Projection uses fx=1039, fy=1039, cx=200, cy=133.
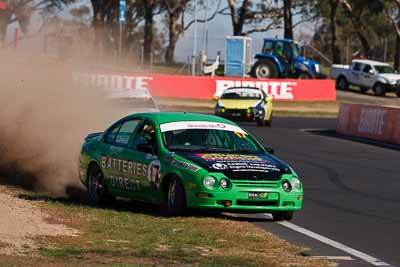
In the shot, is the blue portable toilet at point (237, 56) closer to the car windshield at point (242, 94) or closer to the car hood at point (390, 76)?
the car hood at point (390, 76)

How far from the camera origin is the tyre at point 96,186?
1411cm

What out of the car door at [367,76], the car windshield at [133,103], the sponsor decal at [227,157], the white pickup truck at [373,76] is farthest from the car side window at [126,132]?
the car door at [367,76]

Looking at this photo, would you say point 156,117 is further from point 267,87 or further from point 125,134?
Result: point 267,87

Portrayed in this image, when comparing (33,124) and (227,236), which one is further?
(33,124)

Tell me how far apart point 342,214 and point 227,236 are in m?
3.12

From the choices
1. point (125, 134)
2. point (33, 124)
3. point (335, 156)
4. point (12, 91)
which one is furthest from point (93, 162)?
point (335, 156)

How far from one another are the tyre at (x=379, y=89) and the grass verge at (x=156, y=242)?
4886cm

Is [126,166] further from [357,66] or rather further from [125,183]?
[357,66]

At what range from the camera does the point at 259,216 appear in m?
13.4

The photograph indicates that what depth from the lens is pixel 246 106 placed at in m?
35.2

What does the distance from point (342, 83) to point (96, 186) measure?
52115mm

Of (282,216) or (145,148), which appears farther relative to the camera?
(145,148)

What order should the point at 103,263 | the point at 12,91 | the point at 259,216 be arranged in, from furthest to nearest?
the point at 12,91 < the point at 259,216 < the point at 103,263

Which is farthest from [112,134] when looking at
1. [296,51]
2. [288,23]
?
[288,23]
